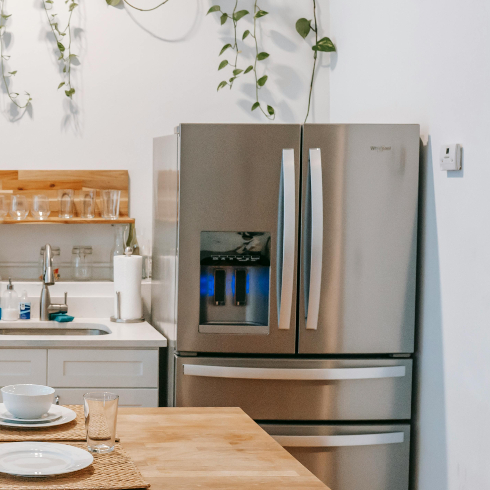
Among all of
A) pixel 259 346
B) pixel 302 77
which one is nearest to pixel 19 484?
pixel 259 346

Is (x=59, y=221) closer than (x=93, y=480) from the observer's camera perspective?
No

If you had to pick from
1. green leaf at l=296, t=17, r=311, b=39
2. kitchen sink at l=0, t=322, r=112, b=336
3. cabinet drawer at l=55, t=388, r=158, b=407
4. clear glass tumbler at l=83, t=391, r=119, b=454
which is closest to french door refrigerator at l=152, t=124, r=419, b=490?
cabinet drawer at l=55, t=388, r=158, b=407

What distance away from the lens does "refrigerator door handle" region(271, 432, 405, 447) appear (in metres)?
2.43

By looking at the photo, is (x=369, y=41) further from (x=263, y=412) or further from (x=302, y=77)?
(x=263, y=412)

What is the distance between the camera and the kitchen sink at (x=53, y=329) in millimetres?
2957

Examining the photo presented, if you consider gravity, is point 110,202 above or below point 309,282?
above

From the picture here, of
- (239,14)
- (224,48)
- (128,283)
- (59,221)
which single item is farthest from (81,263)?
(239,14)

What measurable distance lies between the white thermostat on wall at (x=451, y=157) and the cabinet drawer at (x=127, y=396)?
1.36 metres

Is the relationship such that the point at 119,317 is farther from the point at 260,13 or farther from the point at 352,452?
the point at 260,13

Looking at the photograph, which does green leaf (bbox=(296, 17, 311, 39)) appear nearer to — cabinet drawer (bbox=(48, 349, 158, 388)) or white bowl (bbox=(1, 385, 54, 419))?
cabinet drawer (bbox=(48, 349, 158, 388))

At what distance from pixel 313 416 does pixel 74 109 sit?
6.11 feet

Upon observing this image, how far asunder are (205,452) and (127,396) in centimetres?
142

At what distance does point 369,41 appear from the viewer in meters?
2.90

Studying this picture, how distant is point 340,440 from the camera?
2.44 metres
